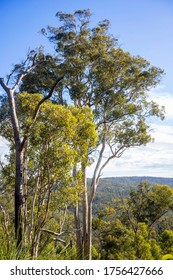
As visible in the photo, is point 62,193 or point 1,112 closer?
point 62,193

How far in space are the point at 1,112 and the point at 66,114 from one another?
200 inches

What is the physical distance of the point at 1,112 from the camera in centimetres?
957

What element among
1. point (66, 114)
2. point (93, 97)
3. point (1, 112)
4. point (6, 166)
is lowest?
point (6, 166)

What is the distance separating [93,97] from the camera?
11.1 m

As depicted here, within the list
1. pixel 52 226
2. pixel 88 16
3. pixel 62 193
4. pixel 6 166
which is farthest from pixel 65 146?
pixel 88 16

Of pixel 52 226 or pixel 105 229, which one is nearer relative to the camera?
pixel 52 226

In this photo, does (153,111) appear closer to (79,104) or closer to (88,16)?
(79,104)

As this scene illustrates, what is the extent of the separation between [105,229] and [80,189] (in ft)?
36.0

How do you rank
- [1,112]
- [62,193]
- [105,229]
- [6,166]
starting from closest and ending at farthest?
[62,193] → [6,166] → [1,112] → [105,229]

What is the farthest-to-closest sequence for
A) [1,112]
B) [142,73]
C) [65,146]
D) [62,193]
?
[142,73], [1,112], [62,193], [65,146]

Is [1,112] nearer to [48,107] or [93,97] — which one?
[93,97]
